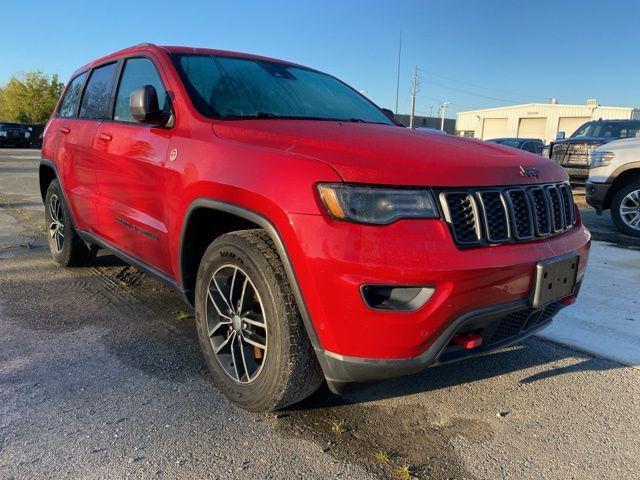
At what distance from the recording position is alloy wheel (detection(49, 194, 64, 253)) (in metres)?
4.75

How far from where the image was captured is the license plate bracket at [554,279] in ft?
7.09

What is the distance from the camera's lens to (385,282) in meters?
1.88

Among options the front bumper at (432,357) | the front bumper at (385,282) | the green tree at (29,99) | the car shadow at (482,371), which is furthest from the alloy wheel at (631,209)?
the green tree at (29,99)

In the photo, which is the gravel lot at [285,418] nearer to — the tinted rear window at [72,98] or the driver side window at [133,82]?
the driver side window at [133,82]

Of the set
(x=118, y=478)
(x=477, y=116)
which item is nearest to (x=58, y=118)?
(x=118, y=478)

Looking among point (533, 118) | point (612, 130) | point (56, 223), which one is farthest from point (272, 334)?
point (533, 118)

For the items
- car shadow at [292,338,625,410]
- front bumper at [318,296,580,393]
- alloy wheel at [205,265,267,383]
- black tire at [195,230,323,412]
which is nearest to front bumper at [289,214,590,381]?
front bumper at [318,296,580,393]

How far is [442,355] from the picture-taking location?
206cm

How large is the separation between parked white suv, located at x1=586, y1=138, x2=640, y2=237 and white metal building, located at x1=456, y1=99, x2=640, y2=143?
40571 millimetres

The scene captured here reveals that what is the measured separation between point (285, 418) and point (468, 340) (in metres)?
0.94

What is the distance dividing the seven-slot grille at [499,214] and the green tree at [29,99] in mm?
58258

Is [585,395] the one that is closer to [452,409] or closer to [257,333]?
[452,409]

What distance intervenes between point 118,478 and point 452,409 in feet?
5.08

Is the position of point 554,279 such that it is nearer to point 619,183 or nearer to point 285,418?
point 285,418
